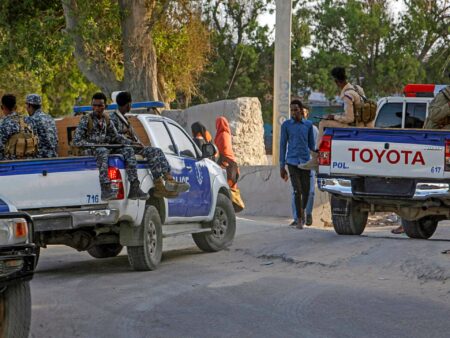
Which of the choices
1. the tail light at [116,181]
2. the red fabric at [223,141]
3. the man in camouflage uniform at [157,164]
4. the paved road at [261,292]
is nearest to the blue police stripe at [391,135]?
the paved road at [261,292]

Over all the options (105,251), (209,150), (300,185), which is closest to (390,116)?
(300,185)

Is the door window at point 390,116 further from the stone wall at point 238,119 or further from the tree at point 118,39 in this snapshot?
the stone wall at point 238,119

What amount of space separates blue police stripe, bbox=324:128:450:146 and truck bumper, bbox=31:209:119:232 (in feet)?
11.9

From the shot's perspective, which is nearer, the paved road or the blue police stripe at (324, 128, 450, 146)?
the paved road

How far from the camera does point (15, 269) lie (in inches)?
261

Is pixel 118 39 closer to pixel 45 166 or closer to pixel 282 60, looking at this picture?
pixel 282 60

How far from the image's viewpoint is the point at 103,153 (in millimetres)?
10945

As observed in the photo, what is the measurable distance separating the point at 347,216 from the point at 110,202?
4239 mm

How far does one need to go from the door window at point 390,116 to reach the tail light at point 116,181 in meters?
6.48

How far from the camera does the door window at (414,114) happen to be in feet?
53.6

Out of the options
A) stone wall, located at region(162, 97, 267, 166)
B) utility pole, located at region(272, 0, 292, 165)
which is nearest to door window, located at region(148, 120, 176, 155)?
utility pole, located at region(272, 0, 292, 165)

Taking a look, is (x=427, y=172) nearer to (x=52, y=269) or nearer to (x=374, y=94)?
(x=52, y=269)

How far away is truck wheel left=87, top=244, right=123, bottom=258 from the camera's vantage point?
43.7 ft

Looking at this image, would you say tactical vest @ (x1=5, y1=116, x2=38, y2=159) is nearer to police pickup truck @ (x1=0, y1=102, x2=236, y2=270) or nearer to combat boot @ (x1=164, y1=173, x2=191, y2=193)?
police pickup truck @ (x1=0, y1=102, x2=236, y2=270)
